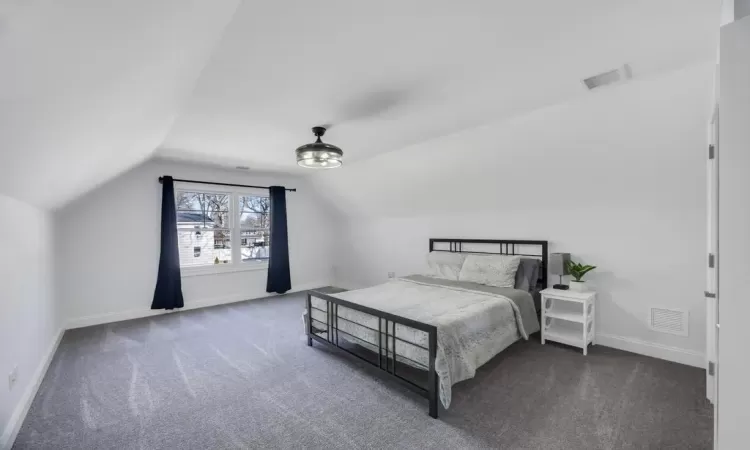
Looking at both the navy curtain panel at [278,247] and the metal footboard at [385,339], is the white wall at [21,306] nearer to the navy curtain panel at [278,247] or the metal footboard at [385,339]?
the metal footboard at [385,339]

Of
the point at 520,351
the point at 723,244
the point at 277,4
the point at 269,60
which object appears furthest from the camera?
the point at 520,351

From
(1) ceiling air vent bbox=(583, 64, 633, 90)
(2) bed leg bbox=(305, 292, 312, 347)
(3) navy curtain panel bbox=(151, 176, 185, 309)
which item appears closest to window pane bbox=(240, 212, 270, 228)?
(3) navy curtain panel bbox=(151, 176, 185, 309)

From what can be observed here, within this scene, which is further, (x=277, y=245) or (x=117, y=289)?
(x=277, y=245)

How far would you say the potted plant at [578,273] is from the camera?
3271 mm

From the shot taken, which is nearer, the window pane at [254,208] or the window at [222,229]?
the window at [222,229]

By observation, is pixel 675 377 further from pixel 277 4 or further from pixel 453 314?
pixel 277 4

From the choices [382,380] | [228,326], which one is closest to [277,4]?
[382,380]

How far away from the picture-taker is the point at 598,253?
3.36 m

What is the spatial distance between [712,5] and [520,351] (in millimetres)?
2878

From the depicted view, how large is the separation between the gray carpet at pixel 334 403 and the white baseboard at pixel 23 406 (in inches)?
1.7

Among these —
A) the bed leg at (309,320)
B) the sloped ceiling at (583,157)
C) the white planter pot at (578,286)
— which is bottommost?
the bed leg at (309,320)

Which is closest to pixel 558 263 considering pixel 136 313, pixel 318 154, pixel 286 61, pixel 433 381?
pixel 433 381

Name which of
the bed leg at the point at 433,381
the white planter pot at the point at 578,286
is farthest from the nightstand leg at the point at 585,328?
the bed leg at the point at 433,381

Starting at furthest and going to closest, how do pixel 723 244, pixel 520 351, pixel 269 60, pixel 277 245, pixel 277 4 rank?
pixel 277 245, pixel 520 351, pixel 269 60, pixel 277 4, pixel 723 244
